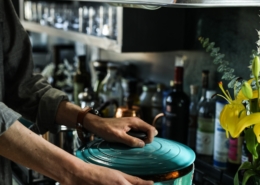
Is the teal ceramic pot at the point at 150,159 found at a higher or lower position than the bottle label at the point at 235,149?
higher

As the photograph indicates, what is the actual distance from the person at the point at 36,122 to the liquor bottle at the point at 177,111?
438mm

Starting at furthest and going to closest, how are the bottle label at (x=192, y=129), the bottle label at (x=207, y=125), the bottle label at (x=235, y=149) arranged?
the bottle label at (x=192, y=129) < the bottle label at (x=207, y=125) < the bottle label at (x=235, y=149)

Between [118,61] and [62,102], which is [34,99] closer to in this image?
[62,102]

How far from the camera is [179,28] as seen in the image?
1.74 meters

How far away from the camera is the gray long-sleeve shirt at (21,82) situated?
124 cm

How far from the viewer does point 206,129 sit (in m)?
1.51

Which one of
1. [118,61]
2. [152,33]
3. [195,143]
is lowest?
[195,143]

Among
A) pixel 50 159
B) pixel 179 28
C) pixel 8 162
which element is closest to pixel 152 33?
pixel 179 28

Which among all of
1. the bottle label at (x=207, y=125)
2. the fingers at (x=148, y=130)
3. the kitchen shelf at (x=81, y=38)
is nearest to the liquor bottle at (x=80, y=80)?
the kitchen shelf at (x=81, y=38)

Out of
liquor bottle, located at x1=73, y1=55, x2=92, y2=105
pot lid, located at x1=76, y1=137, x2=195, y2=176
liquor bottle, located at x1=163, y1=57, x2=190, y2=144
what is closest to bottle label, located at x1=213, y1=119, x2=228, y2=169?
liquor bottle, located at x1=163, y1=57, x2=190, y2=144

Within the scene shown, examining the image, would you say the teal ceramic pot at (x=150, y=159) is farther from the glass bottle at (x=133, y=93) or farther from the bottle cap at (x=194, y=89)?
the glass bottle at (x=133, y=93)

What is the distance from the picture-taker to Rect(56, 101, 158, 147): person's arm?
1062 millimetres

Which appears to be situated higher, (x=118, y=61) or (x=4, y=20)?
(x=4, y=20)

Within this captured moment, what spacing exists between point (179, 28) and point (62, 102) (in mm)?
690
